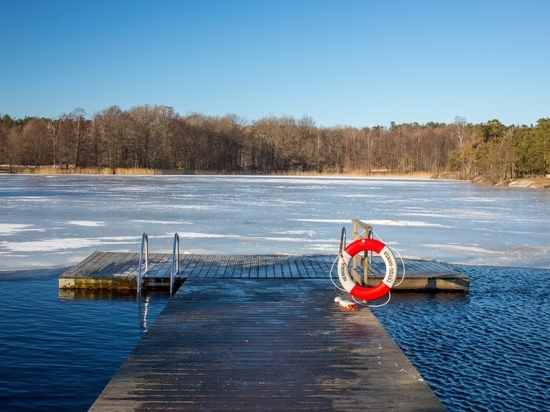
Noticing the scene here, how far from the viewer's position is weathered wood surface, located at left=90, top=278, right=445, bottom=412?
12.5ft

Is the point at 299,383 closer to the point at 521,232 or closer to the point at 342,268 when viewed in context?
the point at 342,268

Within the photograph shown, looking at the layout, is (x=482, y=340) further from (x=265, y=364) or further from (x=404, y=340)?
(x=265, y=364)

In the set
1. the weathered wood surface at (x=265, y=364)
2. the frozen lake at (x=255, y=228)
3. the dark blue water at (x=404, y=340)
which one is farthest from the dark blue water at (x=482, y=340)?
the frozen lake at (x=255, y=228)

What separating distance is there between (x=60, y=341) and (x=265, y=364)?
3.06 metres

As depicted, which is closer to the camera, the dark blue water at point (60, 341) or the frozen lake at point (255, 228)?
the dark blue water at point (60, 341)

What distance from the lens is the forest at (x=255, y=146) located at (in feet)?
191

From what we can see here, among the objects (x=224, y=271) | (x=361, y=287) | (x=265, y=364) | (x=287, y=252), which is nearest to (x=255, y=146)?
(x=287, y=252)

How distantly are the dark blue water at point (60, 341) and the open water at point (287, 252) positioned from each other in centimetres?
1

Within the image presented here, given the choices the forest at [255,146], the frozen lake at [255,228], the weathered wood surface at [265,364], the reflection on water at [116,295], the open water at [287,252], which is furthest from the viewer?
the forest at [255,146]

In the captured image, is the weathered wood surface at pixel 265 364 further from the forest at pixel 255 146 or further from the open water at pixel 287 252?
the forest at pixel 255 146

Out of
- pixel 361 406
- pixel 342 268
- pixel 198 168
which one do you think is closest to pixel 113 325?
pixel 342 268

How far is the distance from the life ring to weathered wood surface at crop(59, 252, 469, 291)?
190 centimetres

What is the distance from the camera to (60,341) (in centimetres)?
653

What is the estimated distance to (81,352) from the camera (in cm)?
620
